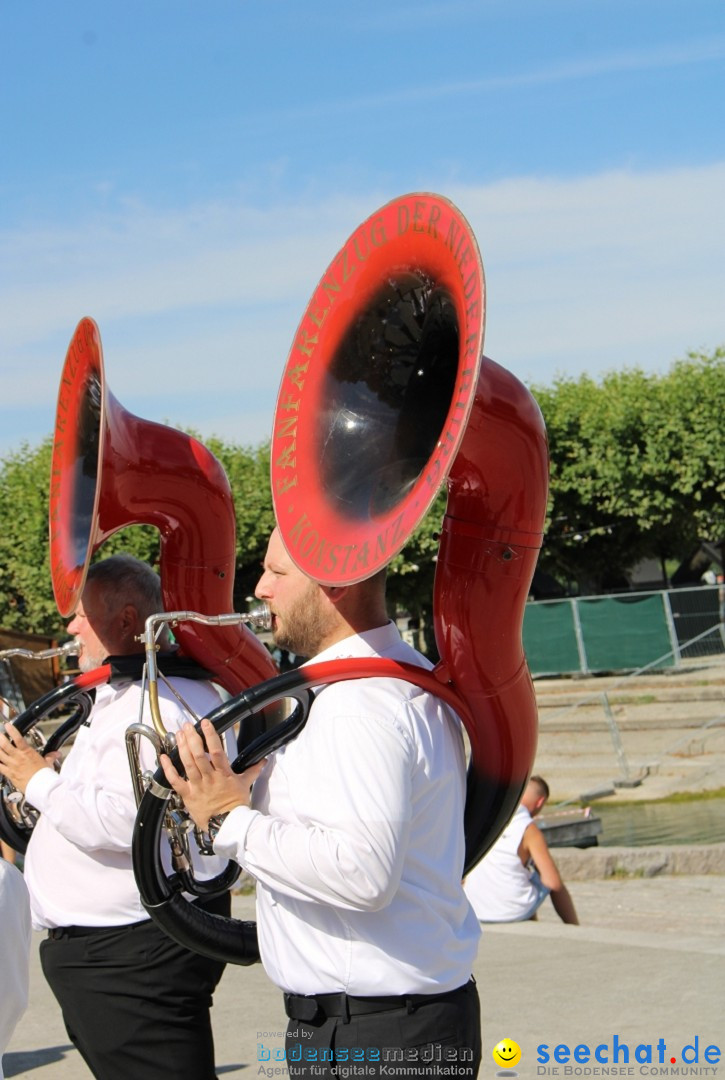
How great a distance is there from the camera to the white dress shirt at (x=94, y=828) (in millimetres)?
3457

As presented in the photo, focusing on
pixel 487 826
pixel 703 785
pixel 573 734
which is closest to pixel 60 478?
pixel 487 826

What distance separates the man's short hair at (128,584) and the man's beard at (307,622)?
139 centimetres

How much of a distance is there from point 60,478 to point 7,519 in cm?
2702

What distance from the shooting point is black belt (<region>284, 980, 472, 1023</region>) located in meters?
2.49

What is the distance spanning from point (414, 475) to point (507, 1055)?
269 cm

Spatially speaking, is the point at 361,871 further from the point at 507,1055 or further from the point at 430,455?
the point at 507,1055

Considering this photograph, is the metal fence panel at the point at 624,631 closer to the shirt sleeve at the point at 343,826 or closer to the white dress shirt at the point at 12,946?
the white dress shirt at the point at 12,946

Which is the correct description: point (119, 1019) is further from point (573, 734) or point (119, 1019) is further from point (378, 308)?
point (573, 734)

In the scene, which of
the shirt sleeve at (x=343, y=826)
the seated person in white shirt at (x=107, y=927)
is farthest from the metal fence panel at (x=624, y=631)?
the shirt sleeve at (x=343, y=826)

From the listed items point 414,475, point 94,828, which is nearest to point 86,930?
point 94,828

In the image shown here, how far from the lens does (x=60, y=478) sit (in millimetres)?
4328

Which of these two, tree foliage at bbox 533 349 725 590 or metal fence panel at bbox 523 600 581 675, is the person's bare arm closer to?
metal fence panel at bbox 523 600 581 675

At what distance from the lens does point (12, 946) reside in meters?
2.77

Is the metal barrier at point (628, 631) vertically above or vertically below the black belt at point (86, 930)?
below
